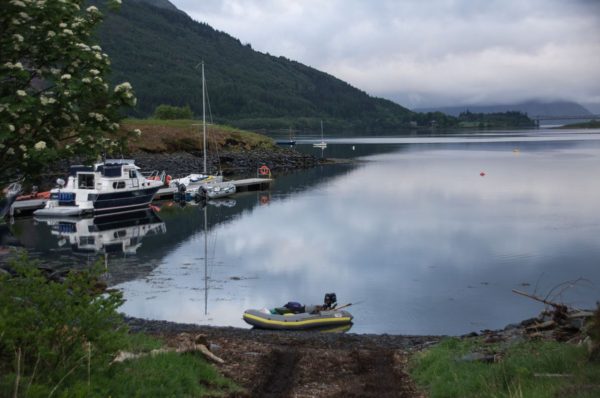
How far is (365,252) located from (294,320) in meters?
16.3

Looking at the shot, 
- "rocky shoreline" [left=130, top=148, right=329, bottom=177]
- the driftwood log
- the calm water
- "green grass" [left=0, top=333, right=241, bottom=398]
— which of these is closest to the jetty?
the calm water

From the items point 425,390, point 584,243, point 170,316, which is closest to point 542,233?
point 584,243

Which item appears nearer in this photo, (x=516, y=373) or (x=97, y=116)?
(x=97, y=116)

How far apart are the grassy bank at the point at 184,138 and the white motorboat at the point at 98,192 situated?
29375 mm

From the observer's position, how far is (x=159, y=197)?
200 feet

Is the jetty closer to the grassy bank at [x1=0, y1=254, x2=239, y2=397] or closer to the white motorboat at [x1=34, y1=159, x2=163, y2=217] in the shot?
the white motorboat at [x1=34, y1=159, x2=163, y2=217]

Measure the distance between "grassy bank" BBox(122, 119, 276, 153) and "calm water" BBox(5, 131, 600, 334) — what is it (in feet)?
86.9

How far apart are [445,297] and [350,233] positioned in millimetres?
17076

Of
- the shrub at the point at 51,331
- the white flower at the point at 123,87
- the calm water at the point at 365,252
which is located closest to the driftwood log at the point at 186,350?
the shrub at the point at 51,331

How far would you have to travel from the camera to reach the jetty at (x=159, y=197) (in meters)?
49.2

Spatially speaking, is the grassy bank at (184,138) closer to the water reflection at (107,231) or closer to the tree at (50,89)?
the water reflection at (107,231)

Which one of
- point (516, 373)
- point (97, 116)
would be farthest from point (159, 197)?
point (516, 373)

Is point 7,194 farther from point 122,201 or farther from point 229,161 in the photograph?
point 229,161

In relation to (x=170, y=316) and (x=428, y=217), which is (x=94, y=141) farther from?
(x=428, y=217)
